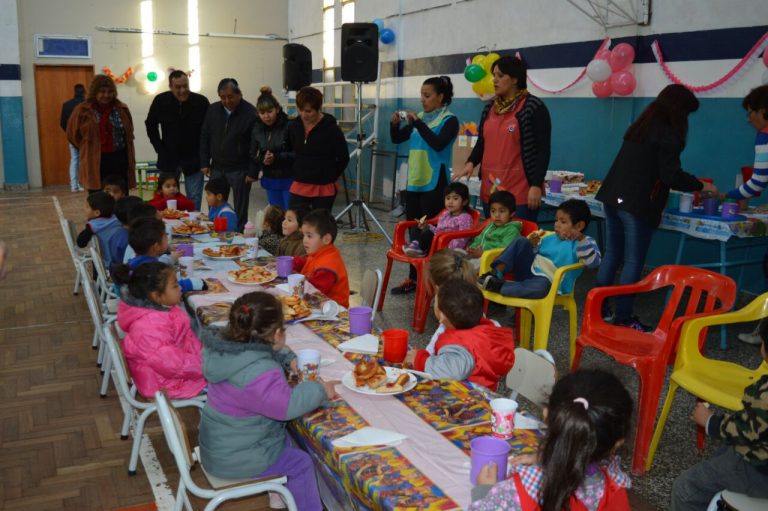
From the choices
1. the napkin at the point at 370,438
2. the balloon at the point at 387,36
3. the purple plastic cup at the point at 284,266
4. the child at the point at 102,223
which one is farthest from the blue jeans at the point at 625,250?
the balloon at the point at 387,36

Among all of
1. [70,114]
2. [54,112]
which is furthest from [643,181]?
[54,112]

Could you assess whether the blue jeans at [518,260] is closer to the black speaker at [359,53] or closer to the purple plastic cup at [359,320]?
the purple plastic cup at [359,320]

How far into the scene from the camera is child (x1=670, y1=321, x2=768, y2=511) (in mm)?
1953

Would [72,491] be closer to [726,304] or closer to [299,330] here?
[299,330]

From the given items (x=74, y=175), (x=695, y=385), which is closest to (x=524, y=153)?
(x=695, y=385)

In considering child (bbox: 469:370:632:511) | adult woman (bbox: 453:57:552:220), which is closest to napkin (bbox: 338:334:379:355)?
child (bbox: 469:370:632:511)

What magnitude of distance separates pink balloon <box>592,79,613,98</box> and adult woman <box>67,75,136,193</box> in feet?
13.8

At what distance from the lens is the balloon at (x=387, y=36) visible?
399 inches

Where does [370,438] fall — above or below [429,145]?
below

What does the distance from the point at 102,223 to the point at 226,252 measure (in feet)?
4.04

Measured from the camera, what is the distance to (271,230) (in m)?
5.00

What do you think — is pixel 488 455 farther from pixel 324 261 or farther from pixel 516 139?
pixel 516 139

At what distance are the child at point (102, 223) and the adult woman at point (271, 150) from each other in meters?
1.37

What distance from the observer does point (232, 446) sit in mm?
2162
